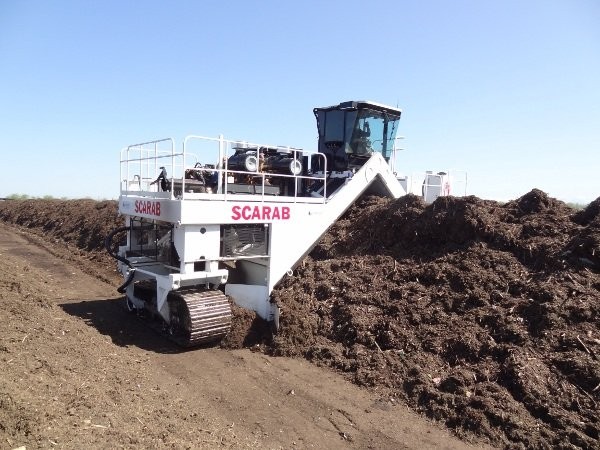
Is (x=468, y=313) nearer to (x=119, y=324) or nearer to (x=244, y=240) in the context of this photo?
(x=244, y=240)

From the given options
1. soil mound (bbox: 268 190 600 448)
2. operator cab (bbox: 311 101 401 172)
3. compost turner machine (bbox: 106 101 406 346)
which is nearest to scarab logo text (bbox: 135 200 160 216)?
compost turner machine (bbox: 106 101 406 346)

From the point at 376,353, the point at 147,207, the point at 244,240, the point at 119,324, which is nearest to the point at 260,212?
the point at 244,240

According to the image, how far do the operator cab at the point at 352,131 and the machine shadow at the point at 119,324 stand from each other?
5.26 m

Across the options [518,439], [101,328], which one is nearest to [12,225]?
[101,328]

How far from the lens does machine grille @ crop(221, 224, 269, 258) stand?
7078mm

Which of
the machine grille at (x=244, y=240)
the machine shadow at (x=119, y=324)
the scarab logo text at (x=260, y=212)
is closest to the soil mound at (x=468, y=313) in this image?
the machine grille at (x=244, y=240)

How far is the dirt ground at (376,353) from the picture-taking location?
430cm

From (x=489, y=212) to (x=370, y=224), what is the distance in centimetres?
213

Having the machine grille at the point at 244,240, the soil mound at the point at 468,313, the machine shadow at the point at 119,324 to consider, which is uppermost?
the machine grille at the point at 244,240

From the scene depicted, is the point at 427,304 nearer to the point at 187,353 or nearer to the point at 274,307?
the point at 274,307

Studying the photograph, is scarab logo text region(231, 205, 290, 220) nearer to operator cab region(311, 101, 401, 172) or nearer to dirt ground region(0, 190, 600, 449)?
dirt ground region(0, 190, 600, 449)

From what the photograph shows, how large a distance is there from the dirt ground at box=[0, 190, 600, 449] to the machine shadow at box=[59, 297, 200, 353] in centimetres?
4

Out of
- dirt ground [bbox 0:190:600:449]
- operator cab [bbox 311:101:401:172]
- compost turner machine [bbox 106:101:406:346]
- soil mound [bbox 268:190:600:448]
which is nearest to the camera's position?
dirt ground [bbox 0:190:600:449]

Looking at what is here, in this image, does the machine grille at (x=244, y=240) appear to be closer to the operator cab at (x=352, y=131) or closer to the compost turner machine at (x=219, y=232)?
the compost turner machine at (x=219, y=232)
